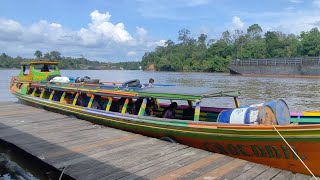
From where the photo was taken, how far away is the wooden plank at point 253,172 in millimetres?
6301

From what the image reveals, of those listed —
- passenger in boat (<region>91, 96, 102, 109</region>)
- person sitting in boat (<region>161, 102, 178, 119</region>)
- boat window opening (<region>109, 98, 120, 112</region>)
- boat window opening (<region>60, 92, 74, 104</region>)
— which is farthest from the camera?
boat window opening (<region>60, 92, 74, 104</region>)

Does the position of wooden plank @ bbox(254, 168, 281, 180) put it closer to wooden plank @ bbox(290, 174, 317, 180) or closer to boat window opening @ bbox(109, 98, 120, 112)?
wooden plank @ bbox(290, 174, 317, 180)

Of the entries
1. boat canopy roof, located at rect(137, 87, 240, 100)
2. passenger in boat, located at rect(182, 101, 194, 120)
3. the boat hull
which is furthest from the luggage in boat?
passenger in boat, located at rect(182, 101, 194, 120)

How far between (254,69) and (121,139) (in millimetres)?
59072

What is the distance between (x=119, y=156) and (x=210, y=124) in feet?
7.26

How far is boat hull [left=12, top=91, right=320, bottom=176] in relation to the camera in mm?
6379

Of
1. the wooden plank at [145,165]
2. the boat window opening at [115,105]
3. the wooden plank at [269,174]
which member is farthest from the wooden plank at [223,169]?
the boat window opening at [115,105]

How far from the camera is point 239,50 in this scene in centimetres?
11112

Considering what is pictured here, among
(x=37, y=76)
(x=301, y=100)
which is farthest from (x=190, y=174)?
(x=301, y=100)

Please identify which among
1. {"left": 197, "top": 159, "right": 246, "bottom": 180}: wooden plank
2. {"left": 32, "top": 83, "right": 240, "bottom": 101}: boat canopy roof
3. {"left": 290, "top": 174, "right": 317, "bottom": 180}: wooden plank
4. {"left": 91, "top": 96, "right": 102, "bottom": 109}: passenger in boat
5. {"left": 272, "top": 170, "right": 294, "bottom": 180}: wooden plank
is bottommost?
{"left": 290, "top": 174, "right": 317, "bottom": 180}: wooden plank

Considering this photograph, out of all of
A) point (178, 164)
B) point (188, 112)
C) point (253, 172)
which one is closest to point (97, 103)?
point (188, 112)

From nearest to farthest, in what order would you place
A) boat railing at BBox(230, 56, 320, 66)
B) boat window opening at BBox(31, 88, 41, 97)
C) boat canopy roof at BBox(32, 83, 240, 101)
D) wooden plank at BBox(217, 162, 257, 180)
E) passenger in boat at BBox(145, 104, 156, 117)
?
wooden plank at BBox(217, 162, 257, 180)
boat canopy roof at BBox(32, 83, 240, 101)
passenger in boat at BBox(145, 104, 156, 117)
boat window opening at BBox(31, 88, 41, 97)
boat railing at BBox(230, 56, 320, 66)

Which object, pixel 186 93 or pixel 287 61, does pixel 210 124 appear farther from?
pixel 287 61

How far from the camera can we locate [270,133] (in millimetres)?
6730
